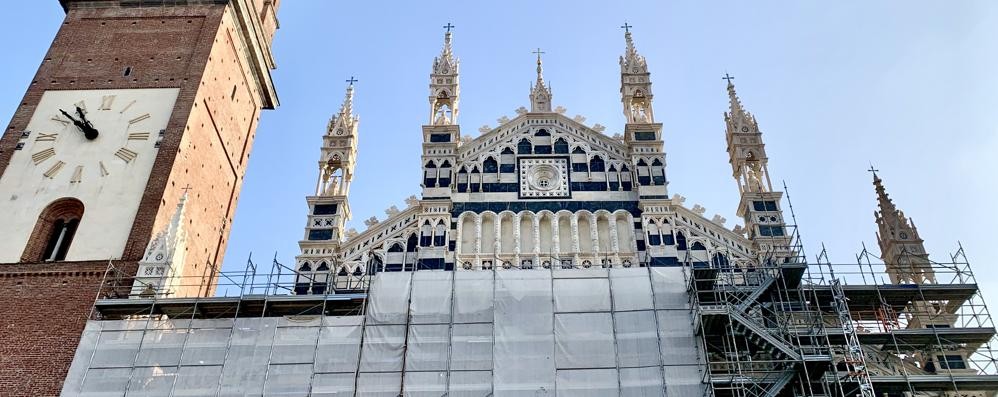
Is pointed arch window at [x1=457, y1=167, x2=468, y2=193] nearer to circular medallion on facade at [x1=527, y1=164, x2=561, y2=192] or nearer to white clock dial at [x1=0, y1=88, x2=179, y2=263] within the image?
circular medallion on facade at [x1=527, y1=164, x2=561, y2=192]

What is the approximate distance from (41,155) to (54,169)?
0.75 metres

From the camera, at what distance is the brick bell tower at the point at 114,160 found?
24516mm

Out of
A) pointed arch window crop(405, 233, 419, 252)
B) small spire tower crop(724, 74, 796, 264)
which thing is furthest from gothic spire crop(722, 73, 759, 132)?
pointed arch window crop(405, 233, 419, 252)

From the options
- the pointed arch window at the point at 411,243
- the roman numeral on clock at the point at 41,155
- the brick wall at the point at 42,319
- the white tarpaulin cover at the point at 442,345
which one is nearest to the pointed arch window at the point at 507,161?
the pointed arch window at the point at 411,243

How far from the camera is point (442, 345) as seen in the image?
22672 millimetres

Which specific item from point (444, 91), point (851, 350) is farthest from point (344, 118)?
point (851, 350)

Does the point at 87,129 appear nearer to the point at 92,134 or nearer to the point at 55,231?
the point at 92,134

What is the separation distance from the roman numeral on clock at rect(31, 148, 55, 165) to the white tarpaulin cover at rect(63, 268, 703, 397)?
259 inches

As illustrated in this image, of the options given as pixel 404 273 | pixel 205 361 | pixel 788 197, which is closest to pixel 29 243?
pixel 205 361

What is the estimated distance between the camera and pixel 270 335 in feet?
76.1

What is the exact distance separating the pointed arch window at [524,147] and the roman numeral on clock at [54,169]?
1329 centimetres

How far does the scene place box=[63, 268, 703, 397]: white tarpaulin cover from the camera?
21953mm

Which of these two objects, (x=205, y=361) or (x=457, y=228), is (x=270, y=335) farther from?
(x=457, y=228)

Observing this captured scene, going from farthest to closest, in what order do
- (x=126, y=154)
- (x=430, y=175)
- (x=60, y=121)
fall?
(x=430, y=175), (x=60, y=121), (x=126, y=154)
